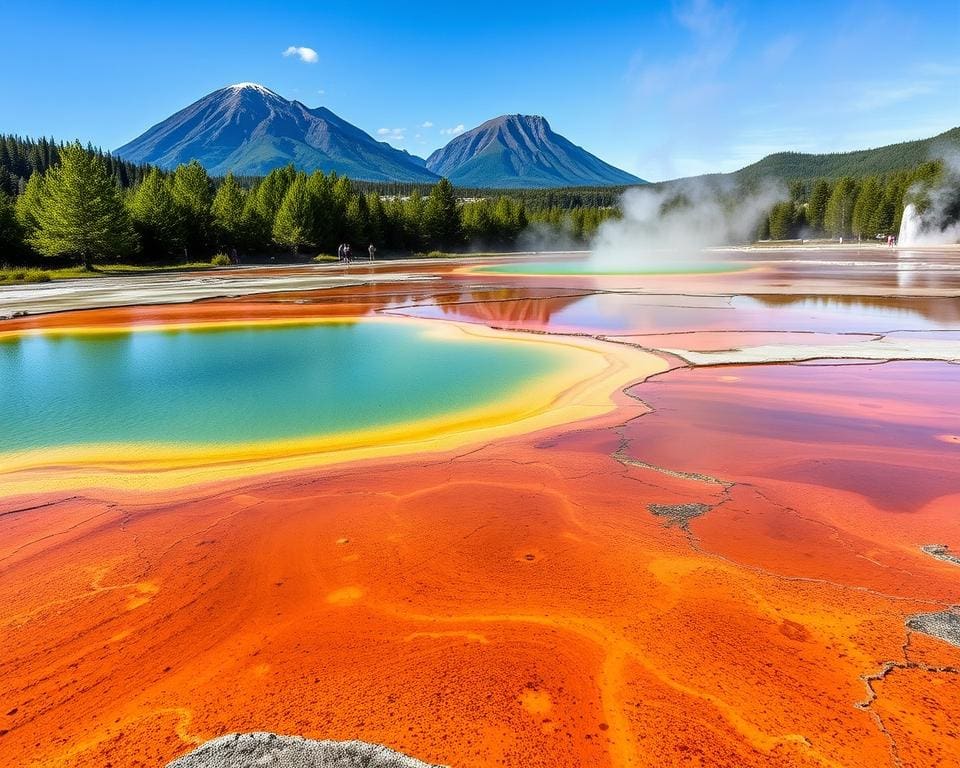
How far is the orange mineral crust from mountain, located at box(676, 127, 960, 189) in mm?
162613

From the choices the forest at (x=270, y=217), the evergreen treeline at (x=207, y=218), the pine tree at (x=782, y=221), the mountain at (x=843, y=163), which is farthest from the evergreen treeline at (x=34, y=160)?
the mountain at (x=843, y=163)

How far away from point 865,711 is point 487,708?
6.07ft

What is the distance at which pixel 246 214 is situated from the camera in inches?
2005

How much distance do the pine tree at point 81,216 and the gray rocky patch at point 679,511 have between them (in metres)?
41.7

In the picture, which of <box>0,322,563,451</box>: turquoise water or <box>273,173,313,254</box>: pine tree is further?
<box>273,173,313,254</box>: pine tree

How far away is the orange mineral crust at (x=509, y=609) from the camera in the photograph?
9.76 feet

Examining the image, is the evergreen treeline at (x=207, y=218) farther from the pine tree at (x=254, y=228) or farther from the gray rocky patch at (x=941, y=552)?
the gray rocky patch at (x=941, y=552)

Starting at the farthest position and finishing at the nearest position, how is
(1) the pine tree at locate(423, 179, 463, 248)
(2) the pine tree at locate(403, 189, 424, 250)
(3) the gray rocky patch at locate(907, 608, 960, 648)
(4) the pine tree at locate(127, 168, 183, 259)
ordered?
1. (1) the pine tree at locate(423, 179, 463, 248)
2. (2) the pine tree at locate(403, 189, 424, 250)
3. (4) the pine tree at locate(127, 168, 183, 259)
4. (3) the gray rocky patch at locate(907, 608, 960, 648)

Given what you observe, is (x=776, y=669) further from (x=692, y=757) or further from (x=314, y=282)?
(x=314, y=282)

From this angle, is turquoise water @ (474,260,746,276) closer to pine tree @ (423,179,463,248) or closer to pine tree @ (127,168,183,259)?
pine tree @ (127,168,183,259)

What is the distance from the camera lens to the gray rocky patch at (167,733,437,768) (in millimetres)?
2730

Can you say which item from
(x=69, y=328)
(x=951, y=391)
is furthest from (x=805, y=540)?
(x=69, y=328)

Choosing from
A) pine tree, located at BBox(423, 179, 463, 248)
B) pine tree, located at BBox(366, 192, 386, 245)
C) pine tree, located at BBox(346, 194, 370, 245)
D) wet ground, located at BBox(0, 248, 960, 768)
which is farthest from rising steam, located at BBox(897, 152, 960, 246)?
wet ground, located at BBox(0, 248, 960, 768)

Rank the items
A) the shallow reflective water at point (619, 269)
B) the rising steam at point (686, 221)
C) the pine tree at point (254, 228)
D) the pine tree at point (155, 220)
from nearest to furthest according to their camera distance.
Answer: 1. the shallow reflective water at point (619, 269)
2. the pine tree at point (155, 220)
3. the pine tree at point (254, 228)
4. the rising steam at point (686, 221)
